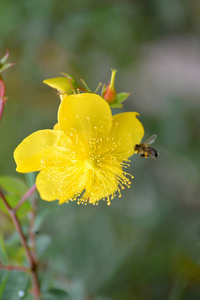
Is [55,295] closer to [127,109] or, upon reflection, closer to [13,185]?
[13,185]

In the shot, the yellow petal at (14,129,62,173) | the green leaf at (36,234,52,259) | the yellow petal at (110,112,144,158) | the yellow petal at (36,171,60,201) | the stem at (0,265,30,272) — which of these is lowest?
the green leaf at (36,234,52,259)

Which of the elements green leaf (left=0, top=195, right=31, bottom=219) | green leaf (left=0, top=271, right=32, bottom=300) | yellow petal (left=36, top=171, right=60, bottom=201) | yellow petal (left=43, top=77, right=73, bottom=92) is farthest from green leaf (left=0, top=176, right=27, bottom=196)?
yellow petal (left=43, top=77, right=73, bottom=92)

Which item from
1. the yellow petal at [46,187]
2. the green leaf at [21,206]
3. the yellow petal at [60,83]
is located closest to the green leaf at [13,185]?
the green leaf at [21,206]

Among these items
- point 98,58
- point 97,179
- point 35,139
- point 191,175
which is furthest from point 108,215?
point 98,58

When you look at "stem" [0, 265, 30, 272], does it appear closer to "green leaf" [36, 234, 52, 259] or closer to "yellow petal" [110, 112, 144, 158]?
"green leaf" [36, 234, 52, 259]

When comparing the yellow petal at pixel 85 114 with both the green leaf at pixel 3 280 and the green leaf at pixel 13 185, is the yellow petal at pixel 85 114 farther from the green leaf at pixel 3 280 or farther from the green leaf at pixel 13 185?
the green leaf at pixel 3 280

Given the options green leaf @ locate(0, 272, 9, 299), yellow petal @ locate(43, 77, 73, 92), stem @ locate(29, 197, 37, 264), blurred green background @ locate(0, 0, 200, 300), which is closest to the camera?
yellow petal @ locate(43, 77, 73, 92)

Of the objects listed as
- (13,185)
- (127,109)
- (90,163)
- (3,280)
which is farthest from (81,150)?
(127,109)
